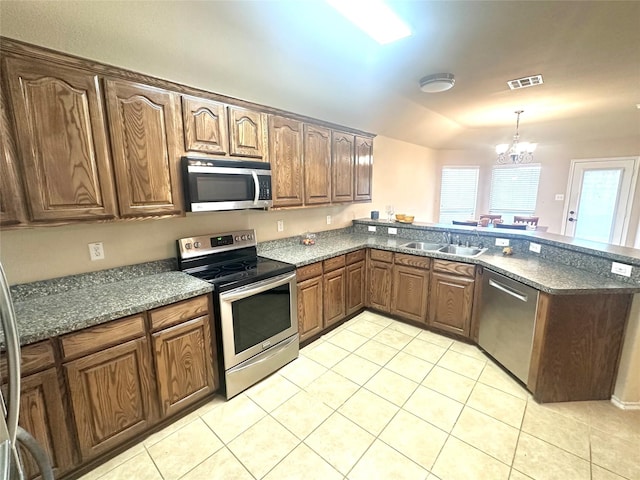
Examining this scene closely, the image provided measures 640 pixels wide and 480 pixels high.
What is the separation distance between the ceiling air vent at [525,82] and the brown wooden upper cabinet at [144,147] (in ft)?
10.6

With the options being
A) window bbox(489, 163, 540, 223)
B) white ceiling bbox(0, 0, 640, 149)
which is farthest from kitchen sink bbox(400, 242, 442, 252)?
window bbox(489, 163, 540, 223)

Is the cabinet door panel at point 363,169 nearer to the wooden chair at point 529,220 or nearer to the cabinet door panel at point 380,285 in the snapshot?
the cabinet door panel at point 380,285

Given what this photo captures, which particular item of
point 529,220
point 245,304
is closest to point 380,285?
point 245,304

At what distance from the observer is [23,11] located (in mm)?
1380

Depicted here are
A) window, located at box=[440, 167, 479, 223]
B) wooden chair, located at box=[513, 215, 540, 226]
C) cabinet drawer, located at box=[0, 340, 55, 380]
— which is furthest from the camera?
window, located at box=[440, 167, 479, 223]

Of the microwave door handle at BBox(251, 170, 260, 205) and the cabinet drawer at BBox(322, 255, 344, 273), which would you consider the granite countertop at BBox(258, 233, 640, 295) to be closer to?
the cabinet drawer at BBox(322, 255, 344, 273)

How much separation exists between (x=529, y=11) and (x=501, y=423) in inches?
106

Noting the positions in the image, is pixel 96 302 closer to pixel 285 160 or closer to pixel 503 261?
pixel 285 160

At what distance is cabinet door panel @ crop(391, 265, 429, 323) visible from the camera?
3102 mm

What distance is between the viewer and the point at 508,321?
2398mm

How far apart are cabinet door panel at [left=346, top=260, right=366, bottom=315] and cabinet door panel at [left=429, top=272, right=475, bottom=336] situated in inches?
32.3

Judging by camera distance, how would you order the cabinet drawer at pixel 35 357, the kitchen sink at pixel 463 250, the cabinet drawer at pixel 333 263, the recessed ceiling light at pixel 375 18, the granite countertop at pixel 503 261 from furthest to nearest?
the kitchen sink at pixel 463 250, the cabinet drawer at pixel 333 263, the granite countertop at pixel 503 261, the recessed ceiling light at pixel 375 18, the cabinet drawer at pixel 35 357

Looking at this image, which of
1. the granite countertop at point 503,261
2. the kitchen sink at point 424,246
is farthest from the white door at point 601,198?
the granite countertop at point 503,261

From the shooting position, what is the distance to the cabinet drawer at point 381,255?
3.30 meters
